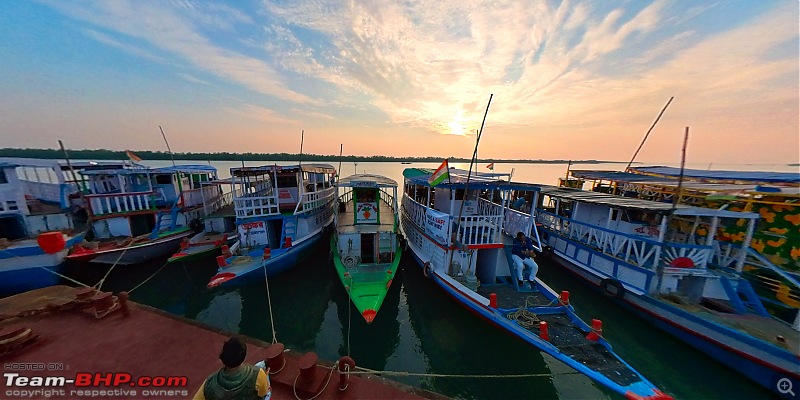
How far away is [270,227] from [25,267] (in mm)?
8658

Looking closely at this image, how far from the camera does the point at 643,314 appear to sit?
9477 mm

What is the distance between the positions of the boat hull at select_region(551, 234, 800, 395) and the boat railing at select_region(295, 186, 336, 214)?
→ 14.7m

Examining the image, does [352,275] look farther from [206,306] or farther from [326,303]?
[206,306]

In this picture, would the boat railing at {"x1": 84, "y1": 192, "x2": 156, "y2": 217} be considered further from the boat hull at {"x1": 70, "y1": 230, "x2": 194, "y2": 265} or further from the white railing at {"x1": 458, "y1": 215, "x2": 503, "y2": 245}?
the white railing at {"x1": 458, "y1": 215, "x2": 503, "y2": 245}

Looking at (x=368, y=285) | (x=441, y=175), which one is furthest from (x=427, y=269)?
(x=441, y=175)

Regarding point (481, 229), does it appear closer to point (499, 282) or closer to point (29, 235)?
point (499, 282)

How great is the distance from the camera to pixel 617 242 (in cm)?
1053

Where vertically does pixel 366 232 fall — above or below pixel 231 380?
below

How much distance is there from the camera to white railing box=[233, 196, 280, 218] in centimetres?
1165

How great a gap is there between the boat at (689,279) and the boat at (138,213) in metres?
18.3

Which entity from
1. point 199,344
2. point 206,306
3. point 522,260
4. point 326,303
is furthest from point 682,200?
point 206,306

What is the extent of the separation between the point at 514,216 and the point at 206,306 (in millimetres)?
14071

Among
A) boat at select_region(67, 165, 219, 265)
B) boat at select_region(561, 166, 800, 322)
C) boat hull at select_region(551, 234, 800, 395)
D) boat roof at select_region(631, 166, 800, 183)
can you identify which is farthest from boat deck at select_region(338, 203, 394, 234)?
boat roof at select_region(631, 166, 800, 183)

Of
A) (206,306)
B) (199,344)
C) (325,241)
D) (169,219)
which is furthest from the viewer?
(325,241)
